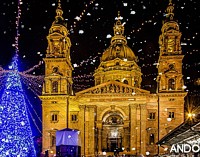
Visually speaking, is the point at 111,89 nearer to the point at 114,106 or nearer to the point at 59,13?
the point at 114,106

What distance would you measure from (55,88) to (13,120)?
2242 centimetres

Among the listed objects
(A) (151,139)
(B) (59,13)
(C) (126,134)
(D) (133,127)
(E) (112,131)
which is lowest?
(A) (151,139)

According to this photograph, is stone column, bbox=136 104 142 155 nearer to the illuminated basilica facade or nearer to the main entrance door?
the illuminated basilica facade

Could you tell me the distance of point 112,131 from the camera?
49.6m

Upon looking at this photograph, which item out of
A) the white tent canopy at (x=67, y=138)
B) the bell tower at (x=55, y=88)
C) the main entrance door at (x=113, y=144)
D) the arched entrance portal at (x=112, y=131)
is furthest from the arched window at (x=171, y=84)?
the white tent canopy at (x=67, y=138)

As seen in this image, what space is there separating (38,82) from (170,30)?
18.0 m

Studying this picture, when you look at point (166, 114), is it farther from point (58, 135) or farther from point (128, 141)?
point (58, 135)

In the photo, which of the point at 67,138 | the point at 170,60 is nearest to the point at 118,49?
the point at 170,60

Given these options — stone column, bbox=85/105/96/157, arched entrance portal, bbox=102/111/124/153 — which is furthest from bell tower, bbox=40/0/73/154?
arched entrance portal, bbox=102/111/124/153

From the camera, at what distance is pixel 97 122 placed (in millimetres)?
48344

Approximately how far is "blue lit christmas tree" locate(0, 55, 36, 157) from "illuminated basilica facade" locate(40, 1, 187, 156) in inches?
830

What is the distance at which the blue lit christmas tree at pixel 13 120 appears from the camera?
26.4m

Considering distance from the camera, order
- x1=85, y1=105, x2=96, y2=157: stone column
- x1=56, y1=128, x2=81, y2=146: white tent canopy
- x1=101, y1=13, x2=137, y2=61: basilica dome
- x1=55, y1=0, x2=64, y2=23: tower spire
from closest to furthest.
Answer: x1=56, y1=128, x2=81, y2=146: white tent canopy
x1=85, y1=105, x2=96, y2=157: stone column
x1=55, y1=0, x2=64, y2=23: tower spire
x1=101, y1=13, x2=137, y2=61: basilica dome

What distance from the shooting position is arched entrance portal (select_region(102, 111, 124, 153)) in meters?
49.2
